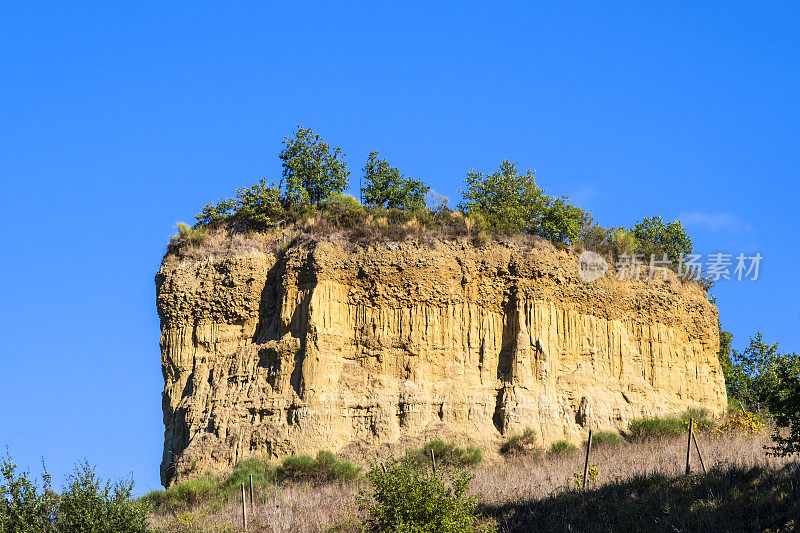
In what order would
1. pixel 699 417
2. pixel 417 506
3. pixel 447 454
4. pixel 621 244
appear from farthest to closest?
pixel 621 244 → pixel 699 417 → pixel 447 454 → pixel 417 506

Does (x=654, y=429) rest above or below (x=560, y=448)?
above

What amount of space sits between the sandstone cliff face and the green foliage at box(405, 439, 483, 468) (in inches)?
26.4

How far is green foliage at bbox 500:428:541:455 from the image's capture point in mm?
36919

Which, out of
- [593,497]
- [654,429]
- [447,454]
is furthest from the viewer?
[654,429]

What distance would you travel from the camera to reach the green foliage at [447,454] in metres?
35.7

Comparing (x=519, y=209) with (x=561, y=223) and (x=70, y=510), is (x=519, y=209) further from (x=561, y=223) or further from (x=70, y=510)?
(x=70, y=510)

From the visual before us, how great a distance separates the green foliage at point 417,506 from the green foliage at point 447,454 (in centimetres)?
802

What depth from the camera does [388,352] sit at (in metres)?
38.6

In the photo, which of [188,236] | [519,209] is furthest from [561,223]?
[188,236]

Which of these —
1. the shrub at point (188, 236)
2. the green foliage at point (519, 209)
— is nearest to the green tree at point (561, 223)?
the green foliage at point (519, 209)

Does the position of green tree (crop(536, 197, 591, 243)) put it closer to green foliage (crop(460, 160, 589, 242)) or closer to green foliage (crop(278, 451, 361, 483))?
green foliage (crop(460, 160, 589, 242))

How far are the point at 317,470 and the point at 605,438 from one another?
9835 millimetres

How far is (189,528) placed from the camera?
3077cm

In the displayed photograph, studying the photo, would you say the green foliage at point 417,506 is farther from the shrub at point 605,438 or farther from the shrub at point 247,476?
the shrub at point 605,438
